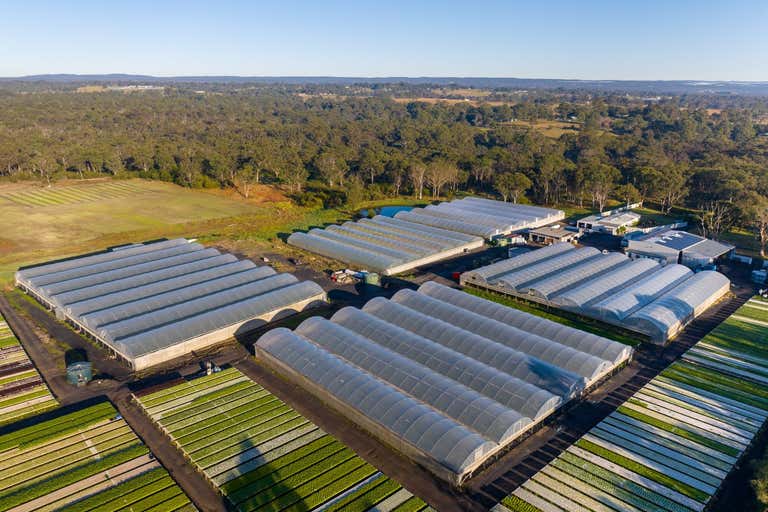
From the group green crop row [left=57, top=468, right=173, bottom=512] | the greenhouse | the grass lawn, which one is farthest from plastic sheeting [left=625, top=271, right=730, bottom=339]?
green crop row [left=57, top=468, right=173, bottom=512]

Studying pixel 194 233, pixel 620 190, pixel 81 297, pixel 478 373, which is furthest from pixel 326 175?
pixel 478 373

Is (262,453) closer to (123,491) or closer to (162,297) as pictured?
(123,491)

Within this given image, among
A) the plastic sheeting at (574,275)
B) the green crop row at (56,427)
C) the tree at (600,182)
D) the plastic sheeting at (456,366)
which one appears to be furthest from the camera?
the tree at (600,182)

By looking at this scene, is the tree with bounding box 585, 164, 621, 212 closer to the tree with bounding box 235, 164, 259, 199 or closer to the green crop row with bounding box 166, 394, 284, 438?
the tree with bounding box 235, 164, 259, 199

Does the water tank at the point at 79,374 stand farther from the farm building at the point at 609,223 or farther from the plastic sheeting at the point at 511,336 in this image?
the farm building at the point at 609,223

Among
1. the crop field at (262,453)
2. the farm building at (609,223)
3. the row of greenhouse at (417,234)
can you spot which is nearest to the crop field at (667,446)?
the crop field at (262,453)

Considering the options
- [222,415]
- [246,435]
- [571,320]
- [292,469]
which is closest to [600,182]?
[571,320]
